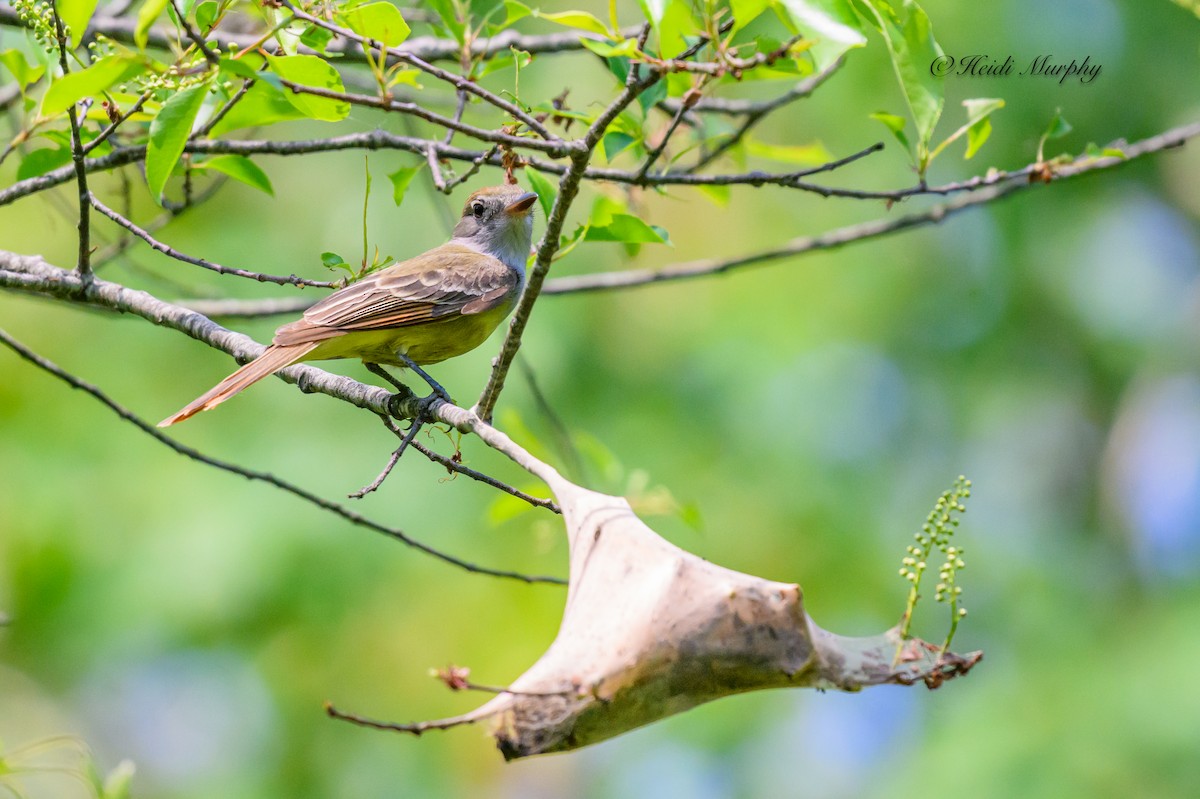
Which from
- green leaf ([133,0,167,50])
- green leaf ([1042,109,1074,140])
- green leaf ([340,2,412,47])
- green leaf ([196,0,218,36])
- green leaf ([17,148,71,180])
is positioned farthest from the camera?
green leaf ([17,148,71,180])

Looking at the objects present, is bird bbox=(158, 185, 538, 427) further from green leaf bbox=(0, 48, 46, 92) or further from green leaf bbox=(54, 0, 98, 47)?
green leaf bbox=(54, 0, 98, 47)

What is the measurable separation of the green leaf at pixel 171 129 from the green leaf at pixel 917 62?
1946 mm

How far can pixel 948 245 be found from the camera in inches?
476

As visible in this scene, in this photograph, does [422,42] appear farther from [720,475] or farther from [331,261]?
[720,475]

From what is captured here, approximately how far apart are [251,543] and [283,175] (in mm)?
4237

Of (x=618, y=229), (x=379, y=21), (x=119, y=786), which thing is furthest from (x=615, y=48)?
(x=119, y=786)

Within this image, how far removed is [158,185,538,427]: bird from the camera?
15.5 ft


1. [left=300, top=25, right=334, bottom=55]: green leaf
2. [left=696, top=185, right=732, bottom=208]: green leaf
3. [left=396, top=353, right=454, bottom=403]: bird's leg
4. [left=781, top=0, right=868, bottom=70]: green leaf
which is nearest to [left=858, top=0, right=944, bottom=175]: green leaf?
[left=781, top=0, right=868, bottom=70]: green leaf

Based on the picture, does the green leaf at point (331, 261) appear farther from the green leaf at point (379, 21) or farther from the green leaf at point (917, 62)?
the green leaf at point (917, 62)

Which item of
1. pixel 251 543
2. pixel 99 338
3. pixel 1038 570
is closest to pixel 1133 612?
pixel 1038 570

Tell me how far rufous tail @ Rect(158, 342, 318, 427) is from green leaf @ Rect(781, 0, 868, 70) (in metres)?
2.48

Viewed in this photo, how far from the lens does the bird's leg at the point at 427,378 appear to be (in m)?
4.58

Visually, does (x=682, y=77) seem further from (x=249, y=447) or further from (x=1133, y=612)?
(x=1133, y=612)

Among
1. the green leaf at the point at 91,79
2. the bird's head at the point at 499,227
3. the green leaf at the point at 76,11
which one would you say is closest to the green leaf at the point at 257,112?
the green leaf at the point at 76,11
